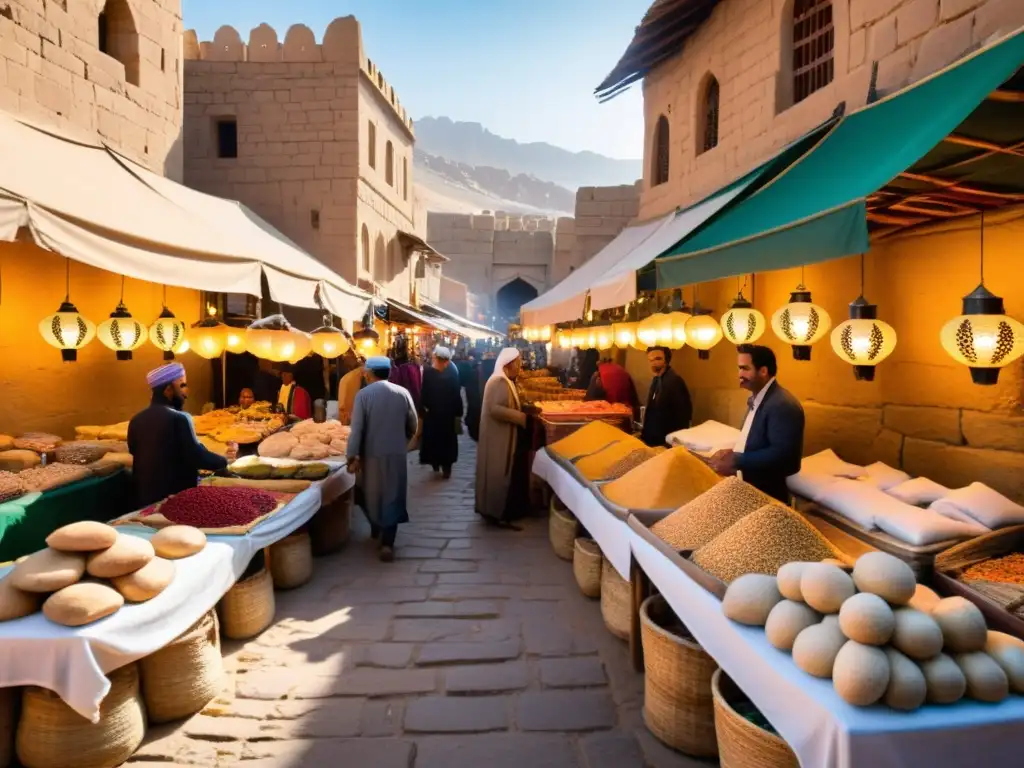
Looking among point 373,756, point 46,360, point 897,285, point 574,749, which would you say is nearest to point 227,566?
point 373,756

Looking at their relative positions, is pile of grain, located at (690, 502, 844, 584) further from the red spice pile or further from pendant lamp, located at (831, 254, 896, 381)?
the red spice pile

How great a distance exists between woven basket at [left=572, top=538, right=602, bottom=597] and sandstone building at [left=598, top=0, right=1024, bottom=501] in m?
2.32

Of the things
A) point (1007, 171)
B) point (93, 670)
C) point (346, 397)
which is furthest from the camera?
point (346, 397)

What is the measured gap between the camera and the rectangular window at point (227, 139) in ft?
40.4

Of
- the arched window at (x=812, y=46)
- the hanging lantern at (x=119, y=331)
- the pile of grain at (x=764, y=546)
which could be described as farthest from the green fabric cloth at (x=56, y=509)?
the arched window at (x=812, y=46)

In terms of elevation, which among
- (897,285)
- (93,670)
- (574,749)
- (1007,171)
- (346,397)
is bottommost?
(574,749)

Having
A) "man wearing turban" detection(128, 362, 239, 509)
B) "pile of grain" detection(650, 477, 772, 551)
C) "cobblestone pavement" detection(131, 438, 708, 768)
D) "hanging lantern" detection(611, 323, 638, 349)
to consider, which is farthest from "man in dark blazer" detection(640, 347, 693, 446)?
"man wearing turban" detection(128, 362, 239, 509)

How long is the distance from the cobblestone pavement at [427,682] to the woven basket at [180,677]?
0.27 feet

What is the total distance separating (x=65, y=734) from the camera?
8.62 feet

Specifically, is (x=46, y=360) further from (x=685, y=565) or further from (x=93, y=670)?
(x=685, y=565)

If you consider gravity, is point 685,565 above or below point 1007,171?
below

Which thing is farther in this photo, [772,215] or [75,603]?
[772,215]

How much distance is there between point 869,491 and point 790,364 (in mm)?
2639

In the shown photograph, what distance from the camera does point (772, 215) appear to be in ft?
11.8
